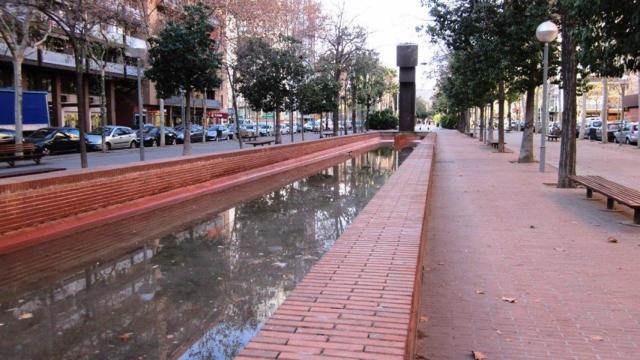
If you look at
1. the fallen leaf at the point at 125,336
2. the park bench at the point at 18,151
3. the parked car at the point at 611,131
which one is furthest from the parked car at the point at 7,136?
the parked car at the point at 611,131

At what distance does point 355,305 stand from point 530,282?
278 centimetres

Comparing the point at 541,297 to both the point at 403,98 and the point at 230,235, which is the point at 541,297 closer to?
the point at 230,235

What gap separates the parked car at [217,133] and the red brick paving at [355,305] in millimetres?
45616

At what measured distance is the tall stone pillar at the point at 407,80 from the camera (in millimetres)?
47281

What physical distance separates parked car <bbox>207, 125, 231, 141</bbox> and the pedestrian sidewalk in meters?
41.8

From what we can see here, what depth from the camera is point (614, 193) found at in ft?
31.2

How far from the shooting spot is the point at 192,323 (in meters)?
4.85

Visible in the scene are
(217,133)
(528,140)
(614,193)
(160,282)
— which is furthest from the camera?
(217,133)

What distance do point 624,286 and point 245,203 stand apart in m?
7.12

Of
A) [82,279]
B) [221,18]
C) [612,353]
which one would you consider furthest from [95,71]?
[612,353]

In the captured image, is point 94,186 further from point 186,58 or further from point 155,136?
point 155,136

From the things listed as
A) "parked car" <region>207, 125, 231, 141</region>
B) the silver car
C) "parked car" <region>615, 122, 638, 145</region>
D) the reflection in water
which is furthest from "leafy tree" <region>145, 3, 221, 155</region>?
"parked car" <region>207, 125, 231, 141</region>

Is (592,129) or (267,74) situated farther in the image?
(592,129)

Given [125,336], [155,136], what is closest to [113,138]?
[155,136]
